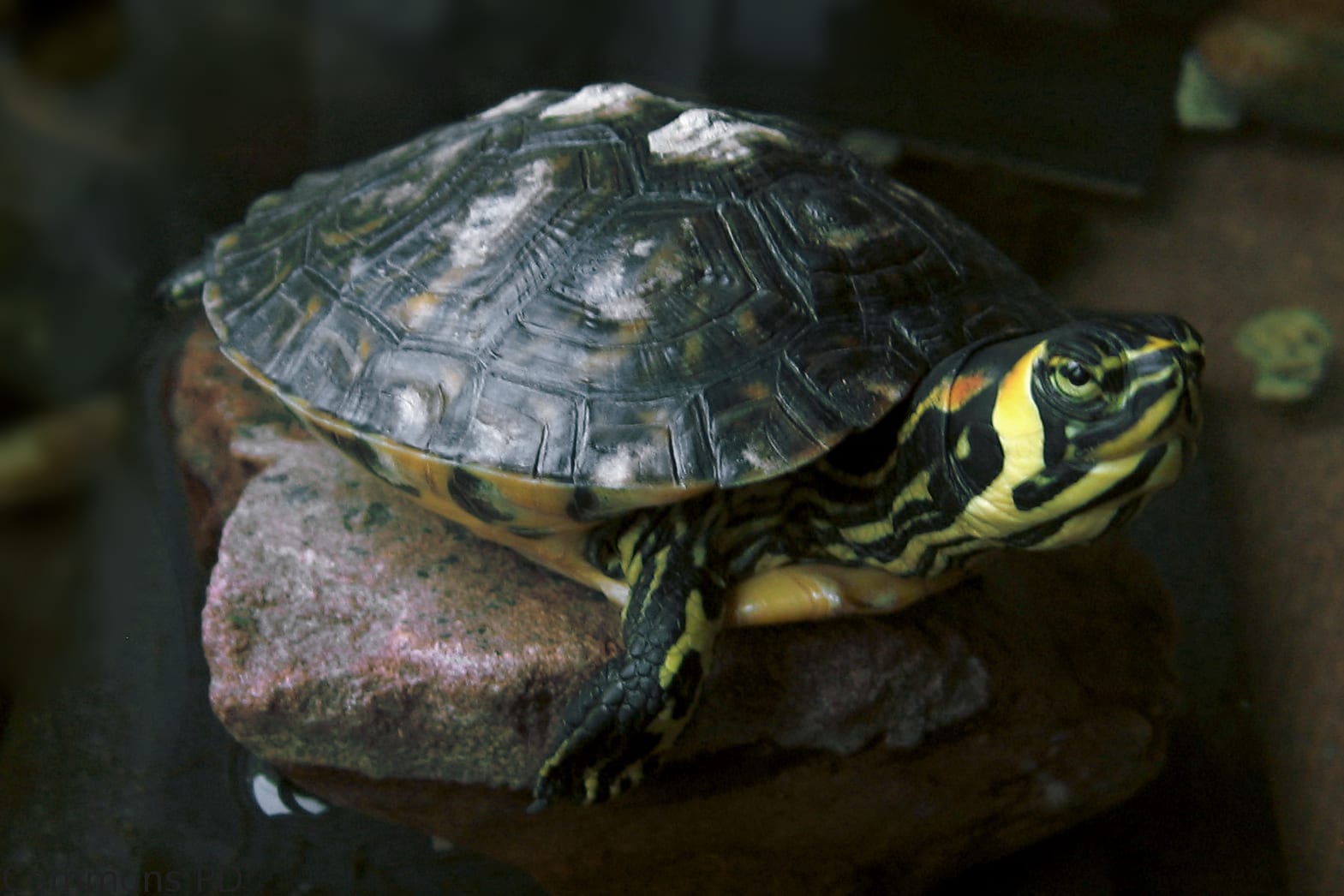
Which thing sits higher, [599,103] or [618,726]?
[599,103]

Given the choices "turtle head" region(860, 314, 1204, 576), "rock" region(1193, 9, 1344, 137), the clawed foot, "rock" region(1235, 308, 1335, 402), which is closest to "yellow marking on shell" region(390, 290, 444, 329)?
the clawed foot

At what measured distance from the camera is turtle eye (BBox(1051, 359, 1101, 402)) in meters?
1.19

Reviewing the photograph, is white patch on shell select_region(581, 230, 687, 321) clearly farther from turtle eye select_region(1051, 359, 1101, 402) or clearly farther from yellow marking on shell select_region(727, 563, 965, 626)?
turtle eye select_region(1051, 359, 1101, 402)

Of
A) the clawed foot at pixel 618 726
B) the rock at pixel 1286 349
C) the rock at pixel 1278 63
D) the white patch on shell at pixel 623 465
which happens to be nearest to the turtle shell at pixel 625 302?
the white patch on shell at pixel 623 465

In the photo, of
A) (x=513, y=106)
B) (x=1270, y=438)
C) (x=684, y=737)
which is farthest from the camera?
(x=1270, y=438)

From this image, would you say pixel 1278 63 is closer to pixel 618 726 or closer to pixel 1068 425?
pixel 1068 425

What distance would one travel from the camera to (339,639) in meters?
1.65

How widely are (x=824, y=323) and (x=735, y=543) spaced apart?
1.33 feet

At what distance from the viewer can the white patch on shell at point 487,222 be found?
1.66 m

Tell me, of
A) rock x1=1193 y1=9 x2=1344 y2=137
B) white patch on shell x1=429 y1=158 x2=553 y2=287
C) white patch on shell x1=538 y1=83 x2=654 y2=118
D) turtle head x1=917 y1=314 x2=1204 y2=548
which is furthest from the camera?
rock x1=1193 y1=9 x2=1344 y2=137

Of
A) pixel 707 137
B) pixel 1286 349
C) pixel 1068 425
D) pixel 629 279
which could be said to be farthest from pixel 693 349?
pixel 1286 349

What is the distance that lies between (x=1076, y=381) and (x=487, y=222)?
101 centimetres

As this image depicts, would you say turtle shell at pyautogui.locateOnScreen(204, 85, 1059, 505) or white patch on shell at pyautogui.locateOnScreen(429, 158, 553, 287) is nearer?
turtle shell at pyautogui.locateOnScreen(204, 85, 1059, 505)

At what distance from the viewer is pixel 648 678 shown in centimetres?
147
